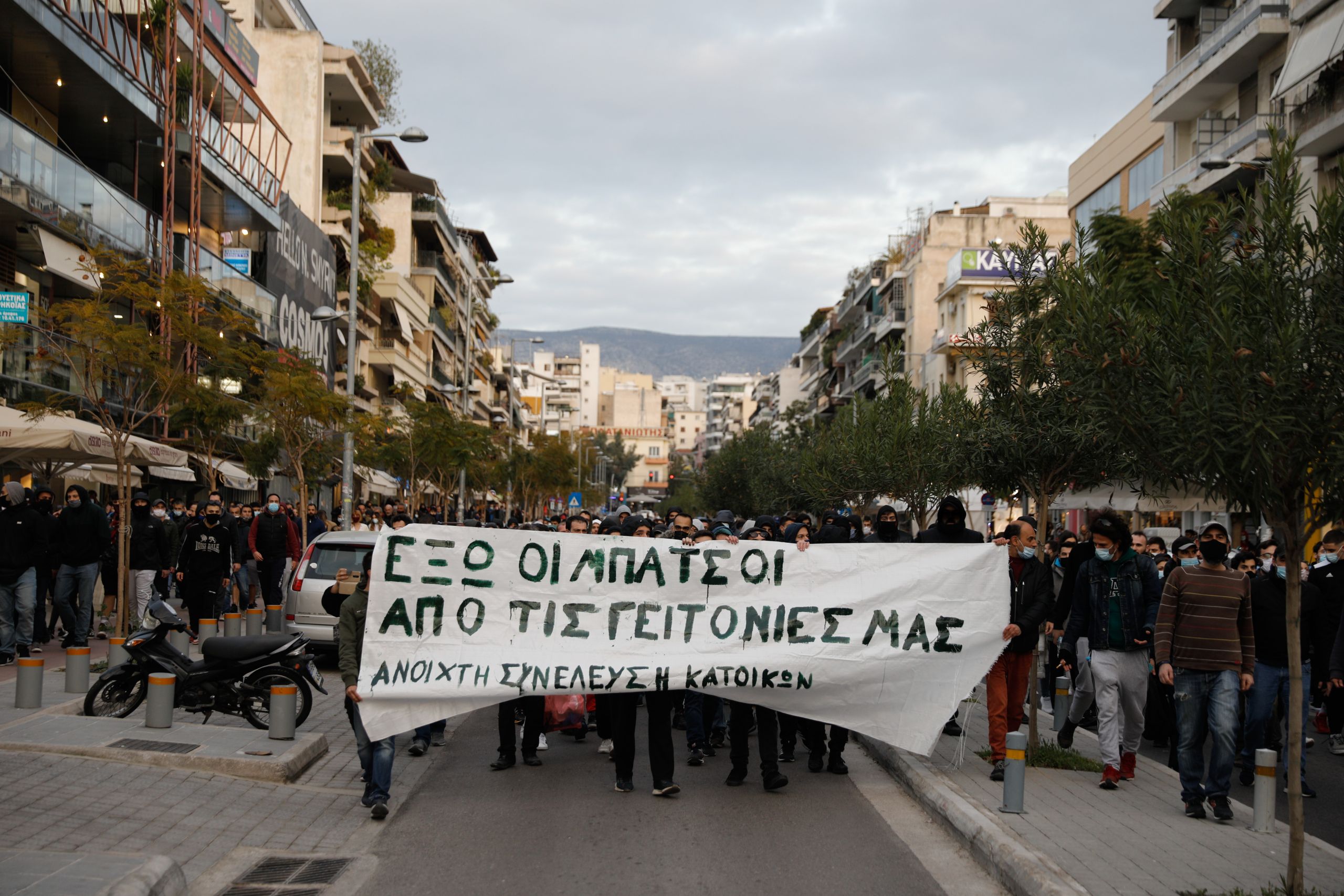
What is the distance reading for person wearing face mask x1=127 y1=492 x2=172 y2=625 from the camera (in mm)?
16641

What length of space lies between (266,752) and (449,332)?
75448mm

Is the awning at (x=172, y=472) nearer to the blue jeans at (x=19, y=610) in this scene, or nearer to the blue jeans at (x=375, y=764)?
the blue jeans at (x=19, y=610)

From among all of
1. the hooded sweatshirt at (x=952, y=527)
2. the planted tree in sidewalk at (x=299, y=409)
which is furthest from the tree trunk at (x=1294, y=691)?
the planted tree in sidewalk at (x=299, y=409)

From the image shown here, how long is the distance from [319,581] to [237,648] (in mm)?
3898

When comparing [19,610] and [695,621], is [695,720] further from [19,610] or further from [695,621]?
[19,610]

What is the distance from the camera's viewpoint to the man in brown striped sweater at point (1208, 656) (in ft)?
26.6

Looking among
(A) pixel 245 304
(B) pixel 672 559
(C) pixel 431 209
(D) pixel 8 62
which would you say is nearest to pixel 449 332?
(C) pixel 431 209

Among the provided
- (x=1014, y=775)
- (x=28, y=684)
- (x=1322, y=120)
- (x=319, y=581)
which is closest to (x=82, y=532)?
(x=319, y=581)

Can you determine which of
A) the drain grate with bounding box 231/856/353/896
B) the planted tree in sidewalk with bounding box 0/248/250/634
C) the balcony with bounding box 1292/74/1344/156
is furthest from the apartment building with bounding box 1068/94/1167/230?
the drain grate with bounding box 231/856/353/896

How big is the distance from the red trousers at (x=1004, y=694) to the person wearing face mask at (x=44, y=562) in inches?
419

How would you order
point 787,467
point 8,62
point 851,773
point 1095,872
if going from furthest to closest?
point 787,467, point 8,62, point 851,773, point 1095,872

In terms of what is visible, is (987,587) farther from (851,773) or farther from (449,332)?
(449,332)

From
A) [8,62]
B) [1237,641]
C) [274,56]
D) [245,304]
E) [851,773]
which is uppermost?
[274,56]

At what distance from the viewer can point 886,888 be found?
6.60 meters
